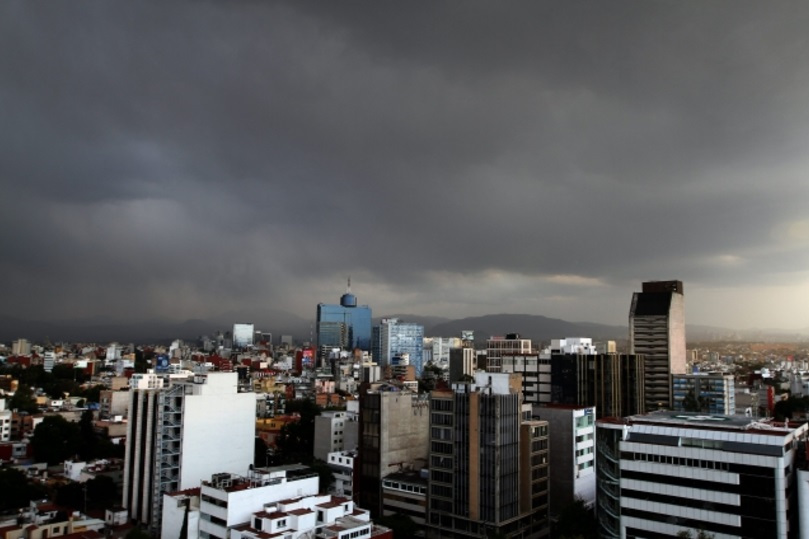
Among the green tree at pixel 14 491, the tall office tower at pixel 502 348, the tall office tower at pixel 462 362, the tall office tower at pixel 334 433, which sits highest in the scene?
the tall office tower at pixel 502 348

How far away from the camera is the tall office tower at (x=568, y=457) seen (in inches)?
1485

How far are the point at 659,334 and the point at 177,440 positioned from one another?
6521 centimetres

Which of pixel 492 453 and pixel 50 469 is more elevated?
pixel 492 453

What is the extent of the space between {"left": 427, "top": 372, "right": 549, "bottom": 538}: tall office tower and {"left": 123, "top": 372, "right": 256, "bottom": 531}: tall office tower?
47.0 ft

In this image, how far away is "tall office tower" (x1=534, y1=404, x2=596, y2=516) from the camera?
124 feet

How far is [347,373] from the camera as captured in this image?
12112 centimetres

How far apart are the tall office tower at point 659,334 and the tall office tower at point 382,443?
45.6 m

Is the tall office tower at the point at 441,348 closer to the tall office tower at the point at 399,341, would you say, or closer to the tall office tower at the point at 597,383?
the tall office tower at the point at 399,341

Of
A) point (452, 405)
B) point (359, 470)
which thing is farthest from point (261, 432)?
point (452, 405)

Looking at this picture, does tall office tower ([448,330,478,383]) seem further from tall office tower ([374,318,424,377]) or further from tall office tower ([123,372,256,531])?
tall office tower ([123,372,256,531])

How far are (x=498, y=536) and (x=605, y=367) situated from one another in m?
30.2

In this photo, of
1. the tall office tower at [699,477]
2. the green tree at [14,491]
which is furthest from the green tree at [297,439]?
the tall office tower at [699,477]

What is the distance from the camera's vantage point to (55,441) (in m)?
51.1

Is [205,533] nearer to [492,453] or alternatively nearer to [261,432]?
[492,453]
